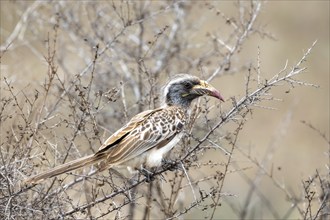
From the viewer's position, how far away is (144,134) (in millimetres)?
7082

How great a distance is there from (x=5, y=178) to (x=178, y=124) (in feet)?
5.45

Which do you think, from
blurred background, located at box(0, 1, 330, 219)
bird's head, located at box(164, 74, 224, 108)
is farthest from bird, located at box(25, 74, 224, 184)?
blurred background, located at box(0, 1, 330, 219)

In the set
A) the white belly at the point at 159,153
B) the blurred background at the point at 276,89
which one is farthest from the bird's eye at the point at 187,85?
the blurred background at the point at 276,89

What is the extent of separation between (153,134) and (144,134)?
0.25ft

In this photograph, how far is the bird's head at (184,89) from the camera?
7391 mm

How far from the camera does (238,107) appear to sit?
19.9 feet

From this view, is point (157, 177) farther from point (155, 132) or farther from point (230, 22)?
point (230, 22)

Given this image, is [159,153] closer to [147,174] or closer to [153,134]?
[153,134]

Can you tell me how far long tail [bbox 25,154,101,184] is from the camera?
246 inches

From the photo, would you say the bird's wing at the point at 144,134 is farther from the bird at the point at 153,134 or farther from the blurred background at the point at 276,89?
the blurred background at the point at 276,89

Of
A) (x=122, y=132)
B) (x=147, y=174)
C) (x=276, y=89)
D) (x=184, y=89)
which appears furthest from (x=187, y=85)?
(x=276, y=89)

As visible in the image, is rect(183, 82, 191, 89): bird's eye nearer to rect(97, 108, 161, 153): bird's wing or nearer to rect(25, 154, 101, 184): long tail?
rect(97, 108, 161, 153): bird's wing

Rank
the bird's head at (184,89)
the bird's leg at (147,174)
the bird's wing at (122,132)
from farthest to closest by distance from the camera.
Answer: the bird's head at (184,89)
the bird's wing at (122,132)
the bird's leg at (147,174)

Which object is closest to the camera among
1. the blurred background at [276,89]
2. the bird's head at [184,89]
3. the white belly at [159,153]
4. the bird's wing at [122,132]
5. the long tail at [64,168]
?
the long tail at [64,168]
